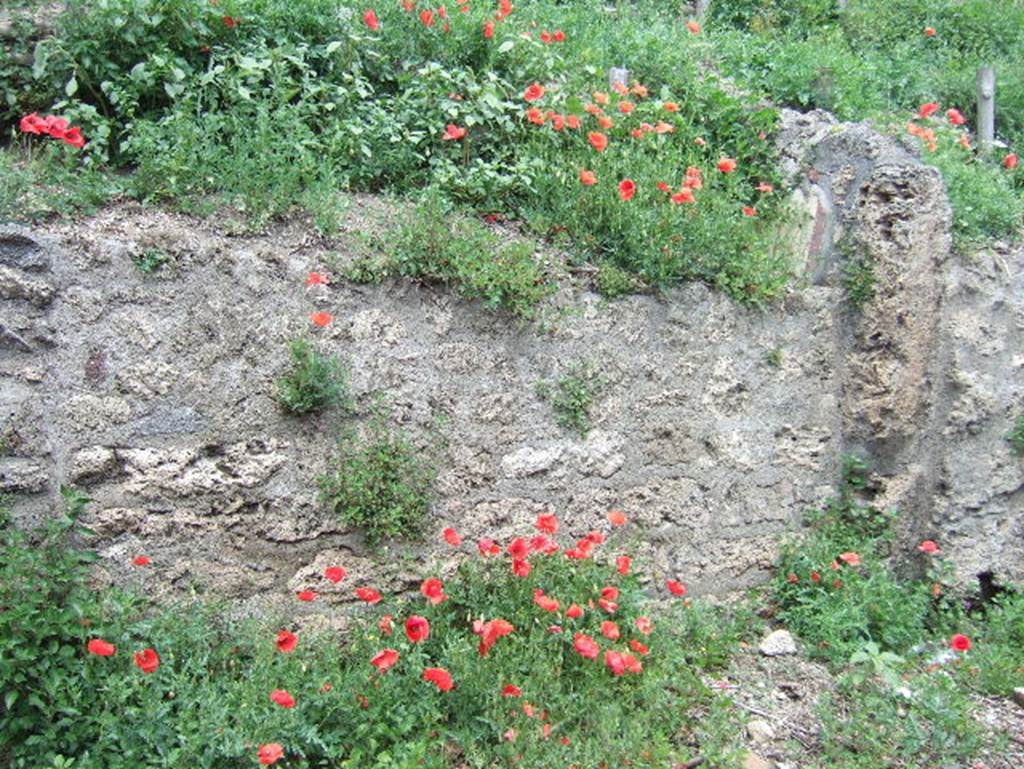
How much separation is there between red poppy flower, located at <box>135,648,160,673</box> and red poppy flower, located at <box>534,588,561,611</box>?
121 centimetres

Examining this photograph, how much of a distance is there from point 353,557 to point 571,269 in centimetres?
143

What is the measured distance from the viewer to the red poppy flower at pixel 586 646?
3.08 metres

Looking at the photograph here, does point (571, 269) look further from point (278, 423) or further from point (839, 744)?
point (839, 744)

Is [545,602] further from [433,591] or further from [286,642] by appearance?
[286,642]

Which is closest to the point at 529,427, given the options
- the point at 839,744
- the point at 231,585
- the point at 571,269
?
the point at 571,269

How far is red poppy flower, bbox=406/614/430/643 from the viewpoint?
3.00 m

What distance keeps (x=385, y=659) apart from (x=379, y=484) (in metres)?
0.65

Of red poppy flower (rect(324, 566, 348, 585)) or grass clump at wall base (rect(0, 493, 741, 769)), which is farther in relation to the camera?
red poppy flower (rect(324, 566, 348, 585))

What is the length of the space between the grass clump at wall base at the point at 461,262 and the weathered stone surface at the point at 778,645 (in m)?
1.61

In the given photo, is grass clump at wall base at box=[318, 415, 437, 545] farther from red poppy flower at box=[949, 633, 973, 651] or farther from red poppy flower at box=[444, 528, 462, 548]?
red poppy flower at box=[949, 633, 973, 651]

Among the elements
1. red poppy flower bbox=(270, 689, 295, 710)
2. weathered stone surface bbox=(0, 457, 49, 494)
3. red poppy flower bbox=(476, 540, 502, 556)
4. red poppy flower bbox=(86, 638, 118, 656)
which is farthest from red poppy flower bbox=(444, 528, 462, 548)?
weathered stone surface bbox=(0, 457, 49, 494)

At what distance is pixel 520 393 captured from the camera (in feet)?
12.0

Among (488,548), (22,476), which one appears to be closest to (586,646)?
(488,548)

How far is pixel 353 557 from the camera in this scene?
3352mm
